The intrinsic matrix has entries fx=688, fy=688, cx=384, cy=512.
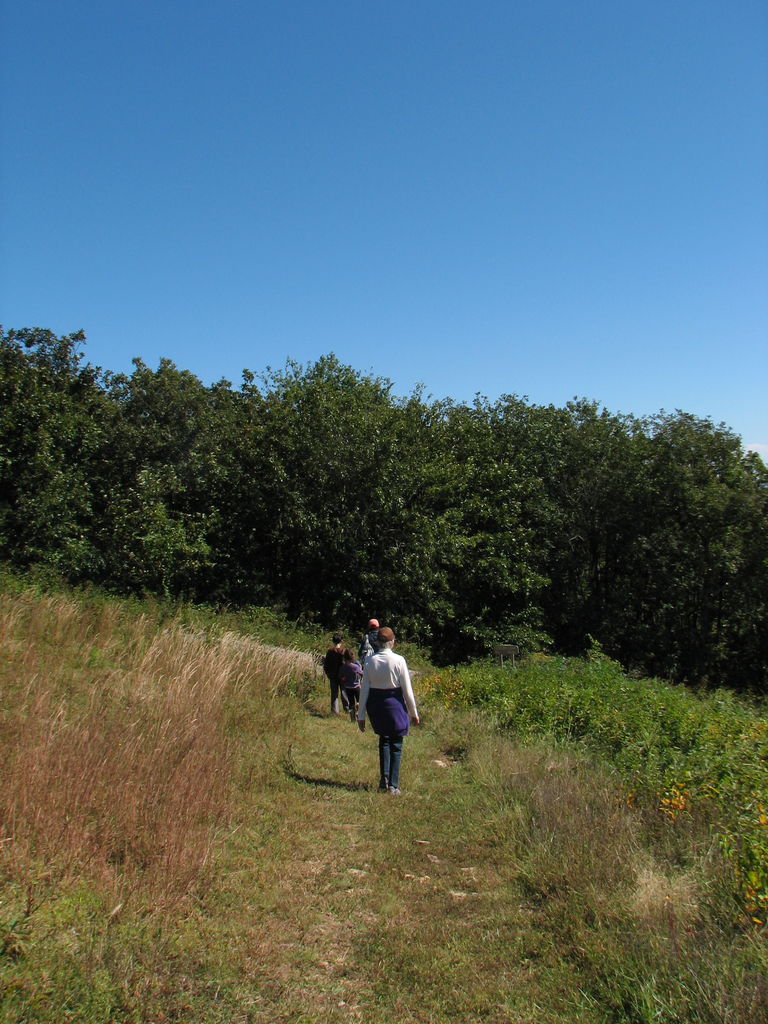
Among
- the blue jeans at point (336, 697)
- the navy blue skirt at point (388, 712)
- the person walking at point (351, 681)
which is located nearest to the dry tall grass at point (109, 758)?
the navy blue skirt at point (388, 712)

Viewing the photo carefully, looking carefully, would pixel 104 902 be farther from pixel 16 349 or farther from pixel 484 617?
pixel 16 349

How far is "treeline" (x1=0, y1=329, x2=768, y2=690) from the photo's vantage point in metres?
21.9

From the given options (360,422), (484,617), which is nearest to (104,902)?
(360,422)

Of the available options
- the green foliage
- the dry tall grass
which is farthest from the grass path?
the green foliage

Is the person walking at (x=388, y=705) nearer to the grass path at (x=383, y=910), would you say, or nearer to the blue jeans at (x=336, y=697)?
the grass path at (x=383, y=910)

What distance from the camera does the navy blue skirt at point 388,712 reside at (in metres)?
6.82

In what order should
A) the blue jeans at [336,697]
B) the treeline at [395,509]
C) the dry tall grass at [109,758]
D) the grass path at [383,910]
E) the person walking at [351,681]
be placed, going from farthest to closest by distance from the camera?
the treeline at [395,509]
the blue jeans at [336,697]
the person walking at [351,681]
the dry tall grass at [109,758]
the grass path at [383,910]

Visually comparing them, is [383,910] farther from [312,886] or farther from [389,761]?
[389,761]

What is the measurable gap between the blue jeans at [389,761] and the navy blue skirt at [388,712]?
8 centimetres

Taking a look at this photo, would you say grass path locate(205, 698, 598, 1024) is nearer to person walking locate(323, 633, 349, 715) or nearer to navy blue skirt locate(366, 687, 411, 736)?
navy blue skirt locate(366, 687, 411, 736)

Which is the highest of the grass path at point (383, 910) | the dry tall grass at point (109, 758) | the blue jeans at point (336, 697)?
the dry tall grass at point (109, 758)

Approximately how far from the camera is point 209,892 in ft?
13.7

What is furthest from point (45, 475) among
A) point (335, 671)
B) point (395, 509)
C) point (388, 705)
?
point (388, 705)

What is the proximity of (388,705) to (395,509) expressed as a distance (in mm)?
16217
